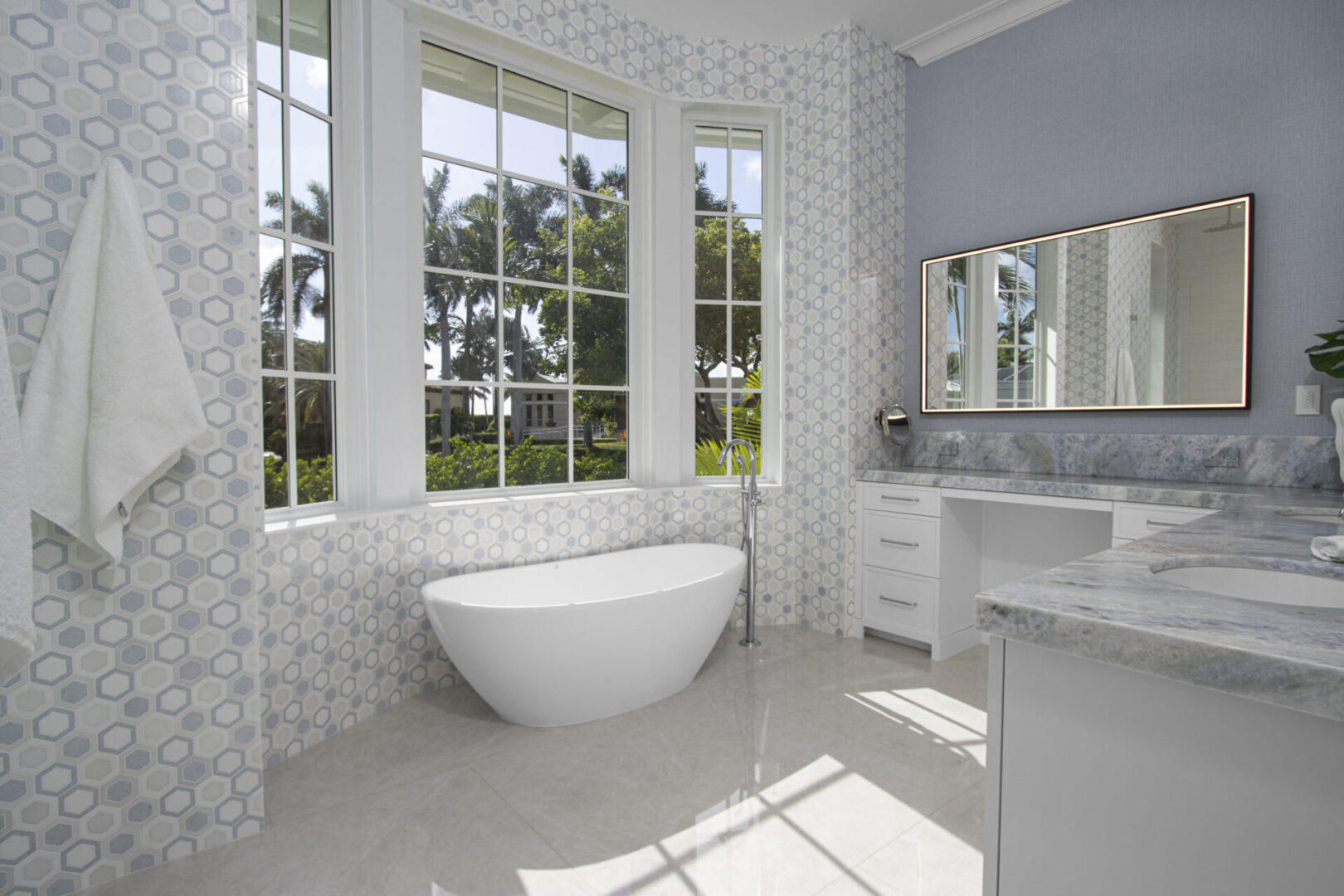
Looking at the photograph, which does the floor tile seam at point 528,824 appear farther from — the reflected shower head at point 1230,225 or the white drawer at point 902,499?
the reflected shower head at point 1230,225

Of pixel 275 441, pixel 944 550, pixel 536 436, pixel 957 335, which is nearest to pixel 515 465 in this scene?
pixel 536 436

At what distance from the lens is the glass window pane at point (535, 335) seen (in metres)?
2.93

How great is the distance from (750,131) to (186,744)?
344 cm

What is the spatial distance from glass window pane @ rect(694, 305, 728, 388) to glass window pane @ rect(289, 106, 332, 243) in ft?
5.71

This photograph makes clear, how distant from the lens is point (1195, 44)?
2.51 meters

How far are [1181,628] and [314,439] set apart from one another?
2460mm

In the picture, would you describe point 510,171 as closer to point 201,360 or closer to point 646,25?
point 646,25

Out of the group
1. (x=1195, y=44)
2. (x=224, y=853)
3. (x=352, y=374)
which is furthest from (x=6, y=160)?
(x=1195, y=44)

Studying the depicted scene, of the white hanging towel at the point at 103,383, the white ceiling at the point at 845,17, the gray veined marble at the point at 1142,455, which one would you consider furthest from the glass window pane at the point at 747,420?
the white hanging towel at the point at 103,383

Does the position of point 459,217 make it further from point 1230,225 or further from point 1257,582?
point 1230,225

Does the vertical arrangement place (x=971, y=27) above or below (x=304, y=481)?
above

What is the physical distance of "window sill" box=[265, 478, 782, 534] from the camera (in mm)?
2174

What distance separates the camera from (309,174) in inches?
90.7

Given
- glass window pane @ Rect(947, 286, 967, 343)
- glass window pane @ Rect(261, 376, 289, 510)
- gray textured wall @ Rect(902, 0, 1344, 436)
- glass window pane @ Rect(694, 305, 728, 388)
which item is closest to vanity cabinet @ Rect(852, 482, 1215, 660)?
gray textured wall @ Rect(902, 0, 1344, 436)
